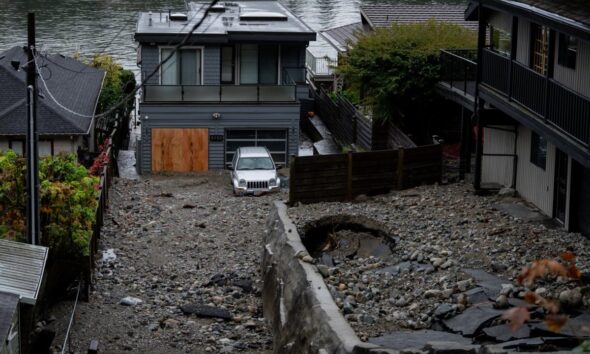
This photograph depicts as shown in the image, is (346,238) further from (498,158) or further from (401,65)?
(401,65)

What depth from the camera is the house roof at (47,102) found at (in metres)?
34.1

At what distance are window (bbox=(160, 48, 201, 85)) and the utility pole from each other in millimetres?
21219

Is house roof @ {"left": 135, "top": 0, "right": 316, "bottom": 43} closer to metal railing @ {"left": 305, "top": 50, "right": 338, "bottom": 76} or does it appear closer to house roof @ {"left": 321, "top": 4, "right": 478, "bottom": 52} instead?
house roof @ {"left": 321, "top": 4, "right": 478, "bottom": 52}

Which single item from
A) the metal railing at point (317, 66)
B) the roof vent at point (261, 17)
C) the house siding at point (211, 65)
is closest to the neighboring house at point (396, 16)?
the metal railing at point (317, 66)

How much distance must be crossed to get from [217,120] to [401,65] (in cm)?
909

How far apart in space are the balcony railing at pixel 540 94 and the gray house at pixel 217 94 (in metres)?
13.7

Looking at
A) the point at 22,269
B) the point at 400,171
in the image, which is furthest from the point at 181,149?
the point at 22,269

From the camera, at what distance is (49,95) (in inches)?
1419

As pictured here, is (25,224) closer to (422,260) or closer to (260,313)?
(260,313)

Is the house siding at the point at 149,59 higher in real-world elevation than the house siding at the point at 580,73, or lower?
lower

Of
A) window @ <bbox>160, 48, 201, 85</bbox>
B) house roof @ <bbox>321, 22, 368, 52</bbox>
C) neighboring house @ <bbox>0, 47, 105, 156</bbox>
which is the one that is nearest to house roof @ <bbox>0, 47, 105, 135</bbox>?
neighboring house @ <bbox>0, 47, 105, 156</bbox>

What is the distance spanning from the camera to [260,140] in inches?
1581

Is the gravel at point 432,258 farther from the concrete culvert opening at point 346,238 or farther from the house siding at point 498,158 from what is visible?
the house siding at point 498,158

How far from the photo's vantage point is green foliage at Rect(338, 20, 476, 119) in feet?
108
